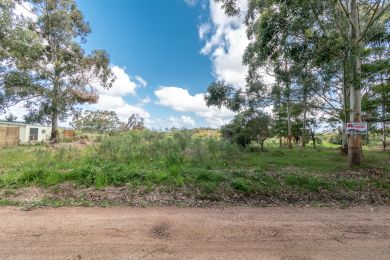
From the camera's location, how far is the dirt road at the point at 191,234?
289 centimetres

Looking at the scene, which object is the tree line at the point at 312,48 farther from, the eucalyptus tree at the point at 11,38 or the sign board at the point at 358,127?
the eucalyptus tree at the point at 11,38

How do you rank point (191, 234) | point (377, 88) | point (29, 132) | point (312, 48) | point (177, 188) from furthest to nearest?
point (29, 132), point (377, 88), point (312, 48), point (177, 188), point (191, 234)

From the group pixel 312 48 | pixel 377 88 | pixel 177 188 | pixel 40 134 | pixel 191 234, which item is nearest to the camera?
pixel 191 234

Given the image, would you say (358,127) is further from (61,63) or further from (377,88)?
(61,63)

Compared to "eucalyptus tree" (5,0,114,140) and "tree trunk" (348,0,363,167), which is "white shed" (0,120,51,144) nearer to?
"eucalyptus tree" (5,0,114,140)

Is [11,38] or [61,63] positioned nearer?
[11,38]

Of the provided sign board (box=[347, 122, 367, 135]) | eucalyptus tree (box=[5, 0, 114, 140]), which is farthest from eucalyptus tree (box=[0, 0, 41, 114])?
sign board (box=[347, 122, 367, 135])

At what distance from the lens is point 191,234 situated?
3357mm

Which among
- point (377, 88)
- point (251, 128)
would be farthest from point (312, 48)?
point (377, 88)

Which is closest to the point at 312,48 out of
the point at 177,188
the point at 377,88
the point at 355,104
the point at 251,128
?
the point at 355,104

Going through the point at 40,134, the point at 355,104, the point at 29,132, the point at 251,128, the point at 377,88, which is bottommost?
the point at 40,134

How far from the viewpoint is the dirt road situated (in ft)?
9.48

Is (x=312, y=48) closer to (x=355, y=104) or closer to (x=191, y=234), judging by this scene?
(x=355, y=104)

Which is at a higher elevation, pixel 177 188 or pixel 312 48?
pixel 312 48
